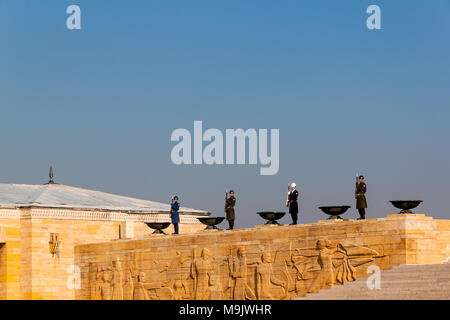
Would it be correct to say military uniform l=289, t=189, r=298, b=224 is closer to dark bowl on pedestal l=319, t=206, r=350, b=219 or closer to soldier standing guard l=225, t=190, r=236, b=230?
dark bowl on pedestal l=319, t=206, r=350, b=219

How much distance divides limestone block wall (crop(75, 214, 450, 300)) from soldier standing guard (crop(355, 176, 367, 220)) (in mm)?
812

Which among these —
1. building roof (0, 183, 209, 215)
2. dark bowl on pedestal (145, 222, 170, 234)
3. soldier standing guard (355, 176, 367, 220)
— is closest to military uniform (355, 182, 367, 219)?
soldier standing guard (355, 176, 367, 220)

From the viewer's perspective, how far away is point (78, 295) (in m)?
39.7

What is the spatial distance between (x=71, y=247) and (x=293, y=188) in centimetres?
1062

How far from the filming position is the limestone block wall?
94.2ft

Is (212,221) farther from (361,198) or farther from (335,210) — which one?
(361,198)

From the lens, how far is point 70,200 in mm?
42062

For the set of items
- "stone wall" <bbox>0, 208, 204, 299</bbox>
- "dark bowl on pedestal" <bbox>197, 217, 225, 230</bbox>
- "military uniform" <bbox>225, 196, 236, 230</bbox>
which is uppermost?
"military uniform" <bbox>225, 196, 236, 230</bbox>

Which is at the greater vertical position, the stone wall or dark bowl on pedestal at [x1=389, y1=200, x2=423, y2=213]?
dark bowl on pedestal at [x1=389, y1=200, x2=423, y2=213]

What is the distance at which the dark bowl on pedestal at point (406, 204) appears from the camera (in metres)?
28.5

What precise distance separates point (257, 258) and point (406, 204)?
5.71 m

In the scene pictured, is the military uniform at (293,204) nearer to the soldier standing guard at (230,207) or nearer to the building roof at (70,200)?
the soldier standing guard at (230,207)
